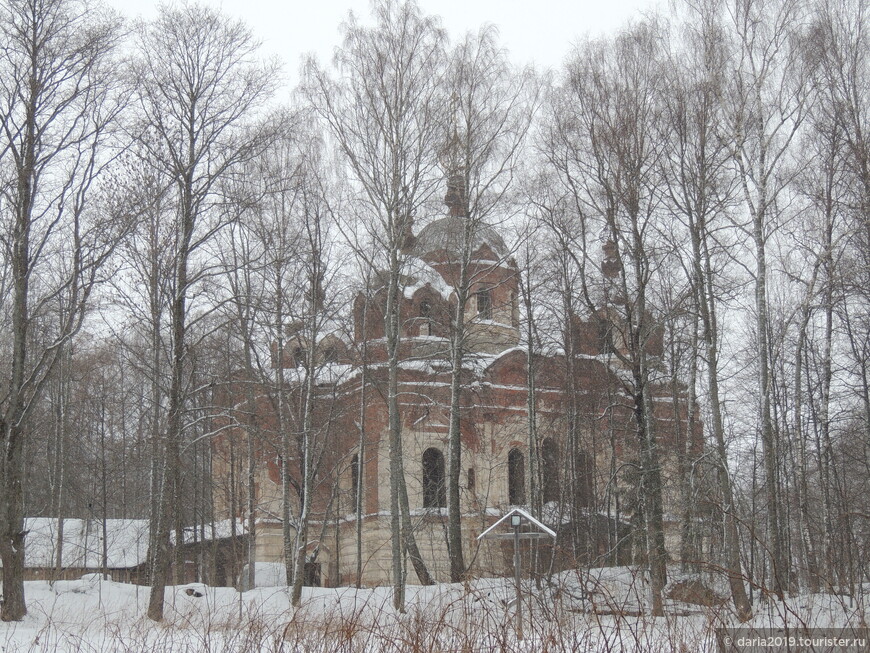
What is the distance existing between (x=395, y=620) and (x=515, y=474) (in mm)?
21761

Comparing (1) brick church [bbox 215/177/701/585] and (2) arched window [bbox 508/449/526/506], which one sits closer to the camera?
(1) brick church [bbox 215/177/701/585]

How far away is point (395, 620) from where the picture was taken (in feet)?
22.2

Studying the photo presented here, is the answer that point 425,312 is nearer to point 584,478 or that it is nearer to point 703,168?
point 584,478

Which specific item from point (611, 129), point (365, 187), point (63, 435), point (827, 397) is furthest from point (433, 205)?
point (63, 435)

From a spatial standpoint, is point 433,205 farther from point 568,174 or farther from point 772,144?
point 772,144

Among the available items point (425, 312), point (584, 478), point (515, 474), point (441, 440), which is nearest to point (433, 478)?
point (441, 440)

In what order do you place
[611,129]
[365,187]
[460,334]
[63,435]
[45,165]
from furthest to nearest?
[63,435] → [460,334] → [365,187] → [611,129] → [45,165]

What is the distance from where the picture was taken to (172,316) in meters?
13.4

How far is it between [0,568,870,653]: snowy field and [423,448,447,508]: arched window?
8.57m

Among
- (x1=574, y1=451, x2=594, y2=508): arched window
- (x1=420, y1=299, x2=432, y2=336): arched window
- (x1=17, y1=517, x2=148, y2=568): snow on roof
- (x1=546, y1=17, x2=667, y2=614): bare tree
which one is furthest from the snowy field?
(x1=420, y1=299, x2=432, y2=336): arched window

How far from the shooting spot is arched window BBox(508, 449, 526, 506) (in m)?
27.7

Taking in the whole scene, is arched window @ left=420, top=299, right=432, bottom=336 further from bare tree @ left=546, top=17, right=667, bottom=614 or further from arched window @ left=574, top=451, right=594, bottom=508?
bare tree @ left=546, top=17, right=667, bottom=614

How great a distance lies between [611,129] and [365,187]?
516cm

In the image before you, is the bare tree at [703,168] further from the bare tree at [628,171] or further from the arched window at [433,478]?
the arched window at [433,478]
